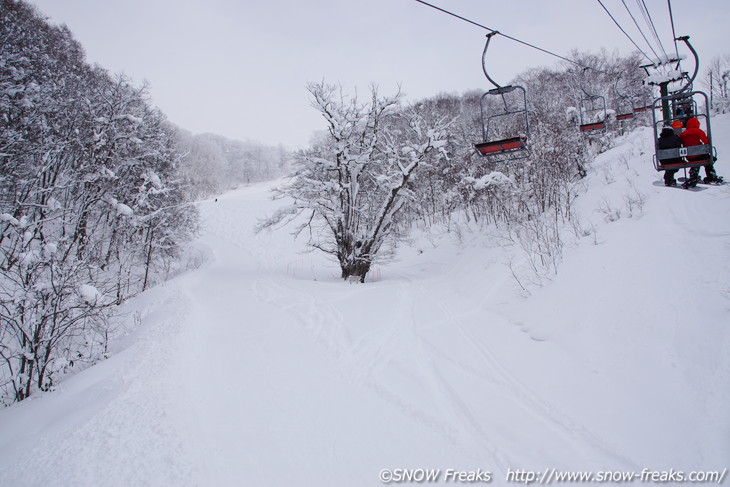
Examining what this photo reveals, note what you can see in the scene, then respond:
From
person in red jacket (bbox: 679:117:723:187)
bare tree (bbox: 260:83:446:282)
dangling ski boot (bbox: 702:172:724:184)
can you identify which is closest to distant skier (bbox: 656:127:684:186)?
person in red jacket (bbox: 679:117:723:187)

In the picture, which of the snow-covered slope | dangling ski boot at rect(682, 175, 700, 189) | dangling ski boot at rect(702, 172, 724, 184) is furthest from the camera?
dangling ski boot at rect(682, 175, 700, 189)

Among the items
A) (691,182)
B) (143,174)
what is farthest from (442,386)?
(143,174)

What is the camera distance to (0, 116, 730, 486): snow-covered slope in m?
2.65

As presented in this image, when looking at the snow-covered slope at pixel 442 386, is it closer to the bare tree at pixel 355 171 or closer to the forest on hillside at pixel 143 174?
the forest on hillside at pixel 143 174

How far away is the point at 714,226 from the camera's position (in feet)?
16.5

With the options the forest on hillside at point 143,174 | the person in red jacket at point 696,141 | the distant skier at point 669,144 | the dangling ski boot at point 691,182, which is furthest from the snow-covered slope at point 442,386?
the forest on hillside at point 143,174

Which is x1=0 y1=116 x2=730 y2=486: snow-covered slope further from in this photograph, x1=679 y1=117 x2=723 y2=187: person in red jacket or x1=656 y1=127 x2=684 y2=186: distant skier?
x1=656 y1=127 x2=684 y2=186: distant skier

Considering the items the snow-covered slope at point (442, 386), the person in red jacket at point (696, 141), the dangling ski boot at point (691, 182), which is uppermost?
the person in red jacket at point (696, 141)

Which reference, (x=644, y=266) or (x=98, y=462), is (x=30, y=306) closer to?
(x=98, y=462)

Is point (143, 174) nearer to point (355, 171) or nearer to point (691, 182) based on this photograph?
Answer: point (355, 171)

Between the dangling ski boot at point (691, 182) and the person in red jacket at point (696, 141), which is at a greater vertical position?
the person in red jacket at point (696, 141)

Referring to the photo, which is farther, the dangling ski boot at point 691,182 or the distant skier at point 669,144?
the dangling ski boot at point 691,182

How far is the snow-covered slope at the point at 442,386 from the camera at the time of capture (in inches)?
104

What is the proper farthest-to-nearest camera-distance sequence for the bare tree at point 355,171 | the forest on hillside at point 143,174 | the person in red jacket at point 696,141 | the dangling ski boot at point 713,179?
the bare tree at point 355,171
the forest on hillside at point 143,174
the dangling ski boot at point 713,179
the person in red jacket at point 696,141
